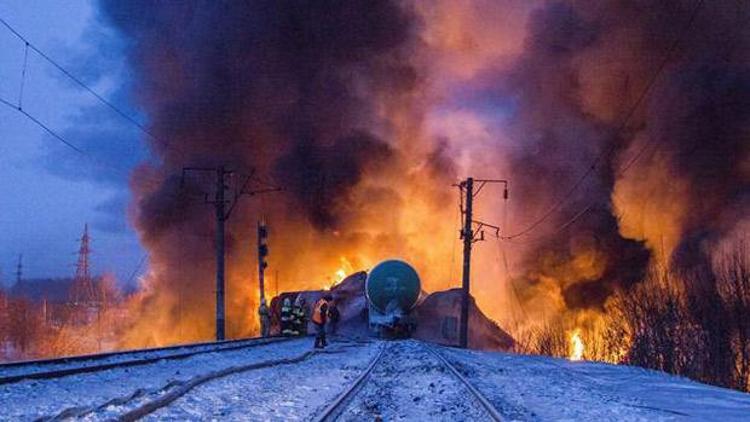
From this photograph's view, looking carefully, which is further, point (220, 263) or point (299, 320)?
point (299, 320)

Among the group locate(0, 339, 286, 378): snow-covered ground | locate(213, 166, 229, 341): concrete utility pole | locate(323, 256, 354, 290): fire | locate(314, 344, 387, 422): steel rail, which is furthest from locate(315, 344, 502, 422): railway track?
locate(323, 256, 354, 290): fire

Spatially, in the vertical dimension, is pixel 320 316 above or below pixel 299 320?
above

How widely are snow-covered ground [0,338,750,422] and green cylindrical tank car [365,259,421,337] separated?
1620cm

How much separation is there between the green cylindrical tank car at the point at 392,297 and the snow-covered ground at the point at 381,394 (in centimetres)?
1620

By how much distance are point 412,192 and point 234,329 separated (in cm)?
1500

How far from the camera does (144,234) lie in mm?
46781

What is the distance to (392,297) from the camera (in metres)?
34.3

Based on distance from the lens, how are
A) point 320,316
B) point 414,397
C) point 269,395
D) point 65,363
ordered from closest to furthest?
point 414,397 < point 269,395 < point 65,363 < point 320,316

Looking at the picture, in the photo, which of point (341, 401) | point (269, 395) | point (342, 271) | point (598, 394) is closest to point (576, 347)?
point (342, 271)

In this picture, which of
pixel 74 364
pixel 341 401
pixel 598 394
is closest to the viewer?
pixel 341 401

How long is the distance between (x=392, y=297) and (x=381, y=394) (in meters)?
22.6

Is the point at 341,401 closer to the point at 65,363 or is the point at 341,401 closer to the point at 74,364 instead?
the point at 74,364

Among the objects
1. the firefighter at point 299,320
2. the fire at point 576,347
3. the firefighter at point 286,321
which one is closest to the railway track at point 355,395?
the firefighter at point 286,321

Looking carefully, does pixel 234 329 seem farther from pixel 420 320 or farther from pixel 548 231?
pixel 548 231
